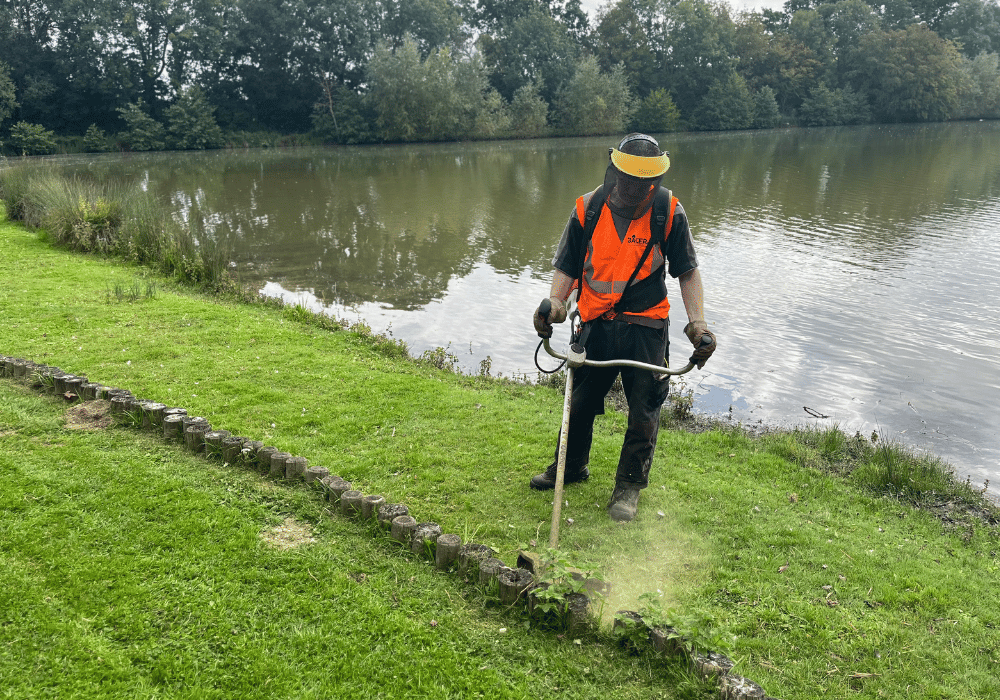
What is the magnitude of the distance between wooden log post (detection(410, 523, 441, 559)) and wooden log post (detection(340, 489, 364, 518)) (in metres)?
0.55

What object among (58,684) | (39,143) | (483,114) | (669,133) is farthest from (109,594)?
(669,133)

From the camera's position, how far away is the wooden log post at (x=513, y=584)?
13.5ft

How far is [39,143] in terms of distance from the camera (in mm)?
43000

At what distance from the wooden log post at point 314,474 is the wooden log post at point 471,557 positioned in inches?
58.6

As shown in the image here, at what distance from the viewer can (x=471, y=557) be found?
14.4ft

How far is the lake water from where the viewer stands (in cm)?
904

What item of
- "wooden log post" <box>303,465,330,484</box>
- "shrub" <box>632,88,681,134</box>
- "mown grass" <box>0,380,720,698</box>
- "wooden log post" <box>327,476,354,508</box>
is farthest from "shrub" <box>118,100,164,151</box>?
"wooden log post" <box>327,476,354,508</box>

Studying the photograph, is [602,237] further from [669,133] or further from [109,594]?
[669,133]

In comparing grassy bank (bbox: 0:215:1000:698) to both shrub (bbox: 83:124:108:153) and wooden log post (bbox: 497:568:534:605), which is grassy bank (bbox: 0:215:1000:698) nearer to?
wooden log post (bbox: 497:568:534:605)

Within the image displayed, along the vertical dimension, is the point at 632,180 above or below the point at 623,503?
above

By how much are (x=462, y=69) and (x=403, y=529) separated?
175 feet

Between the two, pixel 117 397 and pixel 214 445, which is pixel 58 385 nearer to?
pixel 117 397

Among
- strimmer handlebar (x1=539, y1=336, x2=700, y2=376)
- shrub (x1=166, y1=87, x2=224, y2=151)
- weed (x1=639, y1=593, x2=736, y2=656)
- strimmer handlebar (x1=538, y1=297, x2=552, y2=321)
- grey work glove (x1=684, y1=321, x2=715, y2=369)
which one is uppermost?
shrub (x1=166, y1=87, x2=224, y2=151)

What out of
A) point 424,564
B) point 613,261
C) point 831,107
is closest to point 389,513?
point 424,564
